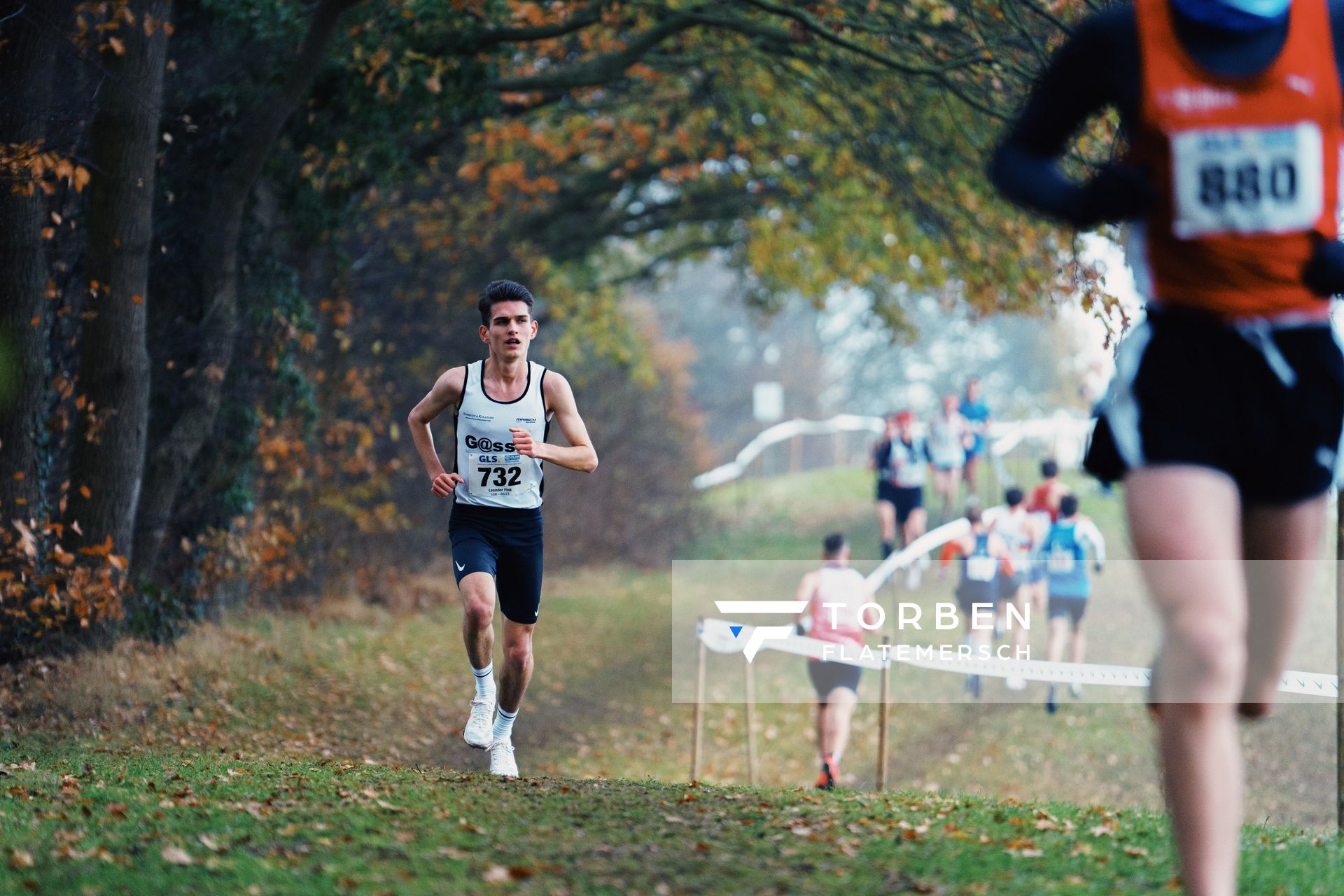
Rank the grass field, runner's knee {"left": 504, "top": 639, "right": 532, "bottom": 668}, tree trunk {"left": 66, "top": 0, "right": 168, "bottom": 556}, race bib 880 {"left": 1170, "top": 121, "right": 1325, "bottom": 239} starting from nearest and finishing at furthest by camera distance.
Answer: race bib 880 {"left": 1170, "top": 121, "right": 1325, "bottom": 239}
the grass field
runner's knee {"left": 504, "top": 639, "right": 532, "bottom": 668}
tree trunk {"left": 66, "top": 0, "right": 168, "bottom": 556}

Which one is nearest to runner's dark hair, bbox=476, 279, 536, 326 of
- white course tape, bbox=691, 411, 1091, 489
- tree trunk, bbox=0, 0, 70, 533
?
tree trunk, bbox=0, 0, 70, 533

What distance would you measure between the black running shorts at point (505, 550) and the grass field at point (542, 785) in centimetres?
95

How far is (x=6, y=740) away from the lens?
8578 mm

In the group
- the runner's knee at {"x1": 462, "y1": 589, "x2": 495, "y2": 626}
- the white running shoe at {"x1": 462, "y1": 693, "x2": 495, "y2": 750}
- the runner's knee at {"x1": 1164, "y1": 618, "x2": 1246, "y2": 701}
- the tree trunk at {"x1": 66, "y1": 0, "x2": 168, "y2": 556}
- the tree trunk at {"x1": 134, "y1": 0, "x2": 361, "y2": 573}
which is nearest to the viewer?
the runner's knee at {"x1": 1164, "y1": 618, "x2": 1246, "y2": 701}

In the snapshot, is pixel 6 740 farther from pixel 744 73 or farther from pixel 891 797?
pixel 744 73

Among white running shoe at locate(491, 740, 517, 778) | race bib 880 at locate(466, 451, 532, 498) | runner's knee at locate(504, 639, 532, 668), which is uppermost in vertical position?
race bib 880 at locate(466, 451, 532, 498)

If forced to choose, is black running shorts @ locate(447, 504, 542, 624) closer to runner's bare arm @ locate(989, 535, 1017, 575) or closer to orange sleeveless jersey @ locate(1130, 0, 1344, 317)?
orange sleeveless jersey @ locate(1130, 0, 1344, 317)

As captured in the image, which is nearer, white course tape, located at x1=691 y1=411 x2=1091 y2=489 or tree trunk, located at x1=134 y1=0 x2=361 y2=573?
tree trunk, located at x1=134 y1=0 x2=361 y2=573

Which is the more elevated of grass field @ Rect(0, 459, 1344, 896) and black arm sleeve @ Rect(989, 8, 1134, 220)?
black arm sleeve @ Rect(989, 8, 1134, 220)

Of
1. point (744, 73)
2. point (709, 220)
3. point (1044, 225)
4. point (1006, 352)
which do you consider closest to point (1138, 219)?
point (1044, 225)

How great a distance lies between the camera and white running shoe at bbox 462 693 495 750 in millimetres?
7305

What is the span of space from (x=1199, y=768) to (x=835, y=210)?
54.1ft

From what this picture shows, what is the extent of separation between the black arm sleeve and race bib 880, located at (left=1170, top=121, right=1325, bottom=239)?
19 centimetres

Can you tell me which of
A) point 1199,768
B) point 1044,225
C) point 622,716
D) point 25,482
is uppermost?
point 1044,225
